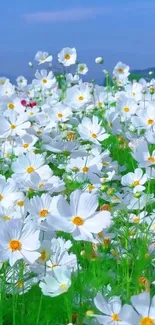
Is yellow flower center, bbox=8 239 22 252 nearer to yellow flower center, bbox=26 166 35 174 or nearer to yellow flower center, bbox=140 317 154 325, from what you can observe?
yellow flower center, bbox=140 317 154 325

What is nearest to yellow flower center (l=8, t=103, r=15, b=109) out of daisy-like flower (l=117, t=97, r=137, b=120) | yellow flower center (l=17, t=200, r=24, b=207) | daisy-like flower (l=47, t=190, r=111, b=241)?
daisy-like flower (l=117, t=97, r=137, b=120)

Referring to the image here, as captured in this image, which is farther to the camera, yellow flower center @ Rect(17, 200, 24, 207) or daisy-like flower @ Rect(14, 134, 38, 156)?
daisy-like flower @ Rect(14, 134, 38, 156)

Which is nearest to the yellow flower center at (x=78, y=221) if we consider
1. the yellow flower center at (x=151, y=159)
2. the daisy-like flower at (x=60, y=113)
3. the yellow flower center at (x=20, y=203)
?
the yellow flower center at (x=20, y=203)

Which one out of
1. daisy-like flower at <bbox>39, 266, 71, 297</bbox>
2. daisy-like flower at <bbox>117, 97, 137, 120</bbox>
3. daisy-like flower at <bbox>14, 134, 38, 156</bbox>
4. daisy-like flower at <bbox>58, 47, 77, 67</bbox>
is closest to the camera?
daisy-like flower at <bbox>39, 266, 71, 297</bbox>

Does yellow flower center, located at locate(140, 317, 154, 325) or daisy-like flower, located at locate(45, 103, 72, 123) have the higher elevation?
daisy-like flower, located at locate(45, 103, 72, 123)

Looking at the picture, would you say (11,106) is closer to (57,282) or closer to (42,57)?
(42,57)

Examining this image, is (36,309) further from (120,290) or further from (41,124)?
(41,124)
